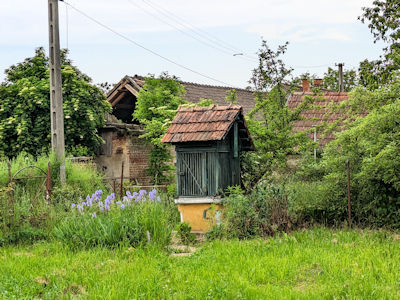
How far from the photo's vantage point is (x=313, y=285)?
719 cm

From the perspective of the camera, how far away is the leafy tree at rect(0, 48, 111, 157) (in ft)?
67.4

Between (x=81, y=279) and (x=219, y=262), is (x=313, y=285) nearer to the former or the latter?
(x=219, y=262)

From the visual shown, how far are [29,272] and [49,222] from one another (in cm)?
315

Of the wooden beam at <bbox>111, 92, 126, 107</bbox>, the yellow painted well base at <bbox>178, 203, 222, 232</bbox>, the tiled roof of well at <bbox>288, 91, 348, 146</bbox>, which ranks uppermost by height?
the wooden beam at <bbox>111, 92, 126, 107</bbox>

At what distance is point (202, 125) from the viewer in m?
12.2

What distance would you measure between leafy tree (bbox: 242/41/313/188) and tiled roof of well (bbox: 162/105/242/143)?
1972 mm

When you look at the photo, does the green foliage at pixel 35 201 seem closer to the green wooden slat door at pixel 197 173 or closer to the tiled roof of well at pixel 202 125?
the green wooden slat door at pixel 197 173

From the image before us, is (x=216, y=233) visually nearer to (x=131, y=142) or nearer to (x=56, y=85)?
(x=56, y=85)

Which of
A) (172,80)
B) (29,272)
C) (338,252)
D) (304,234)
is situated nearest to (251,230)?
(304,234)

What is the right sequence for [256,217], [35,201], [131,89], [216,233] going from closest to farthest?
1. [256,217]
2. [216,233]
3. [35,201]
4. [131,89]

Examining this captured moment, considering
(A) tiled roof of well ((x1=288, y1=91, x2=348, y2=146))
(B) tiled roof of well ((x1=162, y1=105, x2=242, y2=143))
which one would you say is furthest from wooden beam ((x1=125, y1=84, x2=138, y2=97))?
(B) tiled roof of well ((x1=162, y1=105, x2=242, y2=143))

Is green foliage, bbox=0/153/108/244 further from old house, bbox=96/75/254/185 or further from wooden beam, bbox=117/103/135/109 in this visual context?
wooden beam, bbox=117/103/135/109

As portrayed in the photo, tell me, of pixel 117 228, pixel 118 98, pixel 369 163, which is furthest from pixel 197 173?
pixel 118 98

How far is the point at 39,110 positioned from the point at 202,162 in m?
11.2
